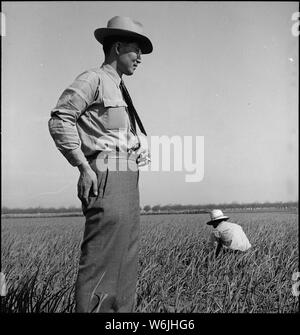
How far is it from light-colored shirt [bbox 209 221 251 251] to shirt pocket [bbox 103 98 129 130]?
6.97 feet

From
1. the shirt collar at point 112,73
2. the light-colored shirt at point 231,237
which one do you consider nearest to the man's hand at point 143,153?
the shirt collar at point 112,73

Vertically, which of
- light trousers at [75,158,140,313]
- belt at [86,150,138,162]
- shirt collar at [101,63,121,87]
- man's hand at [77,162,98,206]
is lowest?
light trousers at [75,158,140,313]

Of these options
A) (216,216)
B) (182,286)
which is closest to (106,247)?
(182,286)

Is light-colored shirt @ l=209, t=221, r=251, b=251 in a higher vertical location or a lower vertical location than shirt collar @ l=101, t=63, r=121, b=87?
lower

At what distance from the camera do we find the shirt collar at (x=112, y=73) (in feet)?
4.87

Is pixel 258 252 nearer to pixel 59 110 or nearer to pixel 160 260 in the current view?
pixel 160 260

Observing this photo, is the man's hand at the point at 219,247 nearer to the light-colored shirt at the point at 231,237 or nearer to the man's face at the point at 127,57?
the light-colored shirt at the point at 231,237

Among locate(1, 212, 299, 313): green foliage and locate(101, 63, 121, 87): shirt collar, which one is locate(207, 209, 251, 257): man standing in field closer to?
locate(1, 212, 299, 313): green foliage

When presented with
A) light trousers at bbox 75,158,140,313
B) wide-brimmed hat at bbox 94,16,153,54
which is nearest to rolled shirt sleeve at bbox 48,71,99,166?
light trousers at bbox 75,158,140,313

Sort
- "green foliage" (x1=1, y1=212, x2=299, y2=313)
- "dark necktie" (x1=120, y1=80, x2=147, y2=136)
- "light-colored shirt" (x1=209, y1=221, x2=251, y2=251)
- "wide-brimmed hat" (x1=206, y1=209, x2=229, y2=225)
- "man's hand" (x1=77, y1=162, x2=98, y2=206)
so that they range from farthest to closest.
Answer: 1. "wide-brimmed hat" (x1=206, y1=209, x2=229, y2=225)
2. "light-colored shirt" (x1=209, y1=221, x2=251, y2=251)
3. "green foliage" (x1=1, y1=212, x2=299, y2=313)
4. "dark necktie" (x1=120, y1=80, x2=147, y2=136)
5. "man's hand" (x1=77, y1=162, x2=98, y2=206)

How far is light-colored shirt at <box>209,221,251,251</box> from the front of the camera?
323 centimetres

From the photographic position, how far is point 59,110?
132 centimetres
